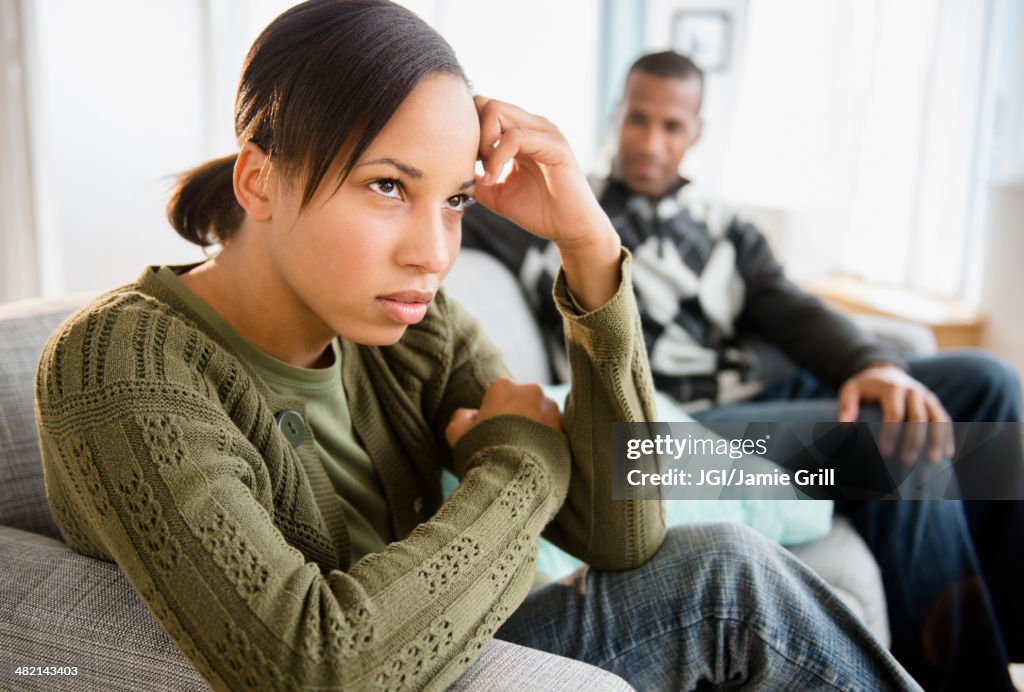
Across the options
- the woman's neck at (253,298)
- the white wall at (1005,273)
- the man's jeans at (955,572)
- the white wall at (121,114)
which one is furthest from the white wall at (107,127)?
the white wall at (1005,273)

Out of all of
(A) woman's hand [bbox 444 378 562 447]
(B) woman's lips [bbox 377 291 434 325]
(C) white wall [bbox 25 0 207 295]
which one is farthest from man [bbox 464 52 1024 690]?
(C) white wall [bbox 25 0 207 295]

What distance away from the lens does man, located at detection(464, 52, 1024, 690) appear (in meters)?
1.74

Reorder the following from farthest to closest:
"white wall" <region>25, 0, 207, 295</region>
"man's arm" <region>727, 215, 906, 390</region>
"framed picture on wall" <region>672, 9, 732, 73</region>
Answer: "framed picture on wall" <region>672, 9, 732, 73</region> < "white wall" <region>25, 0, 207, 295</region> < "man's arm" <region>727, 215, 906, 390</region>

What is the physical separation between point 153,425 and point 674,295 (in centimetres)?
165

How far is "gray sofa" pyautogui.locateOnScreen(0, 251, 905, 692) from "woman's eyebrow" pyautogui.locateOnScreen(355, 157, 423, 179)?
1.53ft

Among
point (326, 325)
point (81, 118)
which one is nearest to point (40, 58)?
point (81, 118)

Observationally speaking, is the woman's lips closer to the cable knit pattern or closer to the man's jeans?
the cable knit pattern

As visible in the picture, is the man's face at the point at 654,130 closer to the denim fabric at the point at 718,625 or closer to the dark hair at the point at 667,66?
the dark hair at the point at 667,66

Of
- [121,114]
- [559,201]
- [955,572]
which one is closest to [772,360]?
[955,572]

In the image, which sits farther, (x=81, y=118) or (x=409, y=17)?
(x=81, y=118)

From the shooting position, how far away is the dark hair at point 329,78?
36.9 inches

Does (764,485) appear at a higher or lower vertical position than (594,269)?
lower

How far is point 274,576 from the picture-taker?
0.83 m

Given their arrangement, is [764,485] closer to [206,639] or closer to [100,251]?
[206,639]
